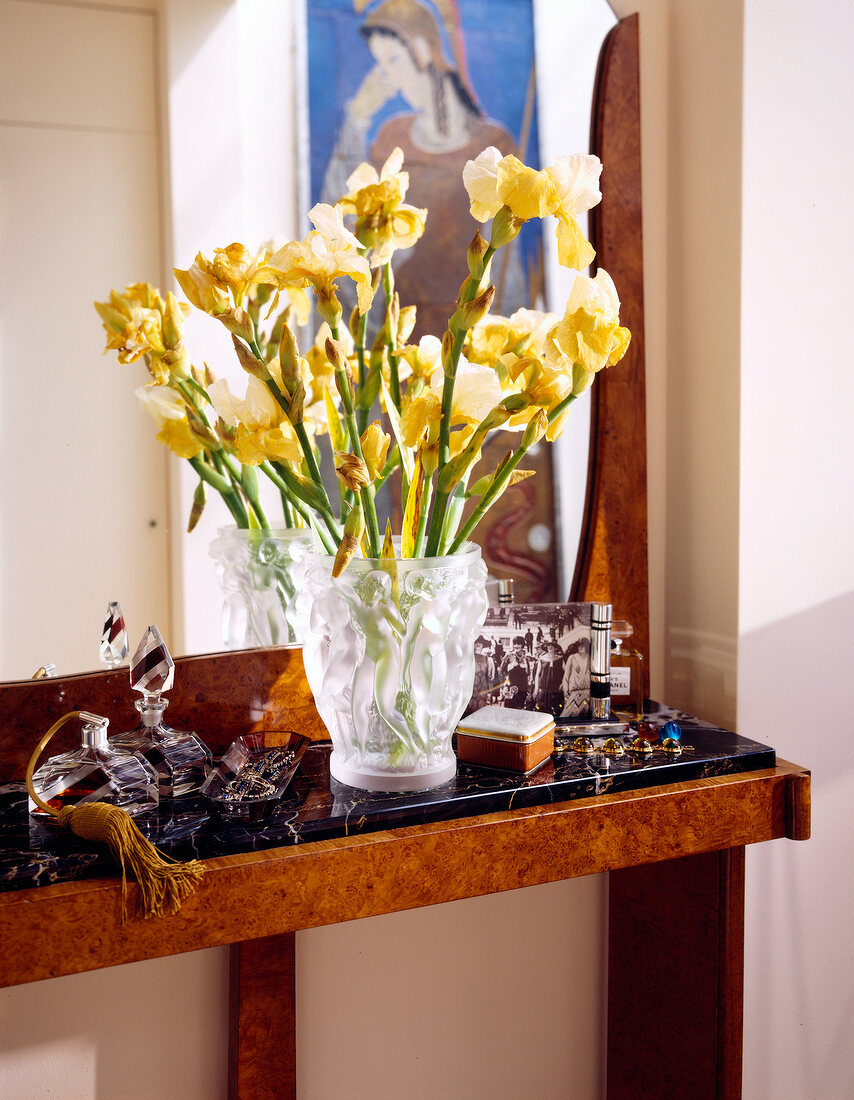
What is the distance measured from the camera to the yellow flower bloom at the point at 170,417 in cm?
130

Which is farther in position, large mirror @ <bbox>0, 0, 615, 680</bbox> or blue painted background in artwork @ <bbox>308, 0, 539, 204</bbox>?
blue painted background in artwork @ <bbox>308, 0, 539, 204</bbox>

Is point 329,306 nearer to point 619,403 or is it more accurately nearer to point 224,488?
point 224,488

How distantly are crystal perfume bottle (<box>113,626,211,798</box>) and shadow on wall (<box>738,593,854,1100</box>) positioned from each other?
925 mm

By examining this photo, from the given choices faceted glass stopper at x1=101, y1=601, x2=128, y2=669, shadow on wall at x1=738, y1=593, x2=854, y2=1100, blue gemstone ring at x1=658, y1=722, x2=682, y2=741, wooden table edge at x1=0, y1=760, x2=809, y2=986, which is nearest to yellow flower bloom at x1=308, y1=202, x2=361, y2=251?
faceted glass stopper at x1=101, y1=601, x2=128, y2=669

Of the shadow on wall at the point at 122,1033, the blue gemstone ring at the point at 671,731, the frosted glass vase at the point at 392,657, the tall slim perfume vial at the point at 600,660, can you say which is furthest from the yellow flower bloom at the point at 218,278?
the shadow on wall at the point at 122,1033

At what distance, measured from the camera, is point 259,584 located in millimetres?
1390

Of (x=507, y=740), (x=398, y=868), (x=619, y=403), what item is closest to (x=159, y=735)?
(x=398, y=868)

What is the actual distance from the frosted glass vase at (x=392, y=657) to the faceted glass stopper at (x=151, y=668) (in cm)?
18

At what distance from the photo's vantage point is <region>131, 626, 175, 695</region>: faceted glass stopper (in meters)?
1.17

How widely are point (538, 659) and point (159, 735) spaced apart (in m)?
0.59

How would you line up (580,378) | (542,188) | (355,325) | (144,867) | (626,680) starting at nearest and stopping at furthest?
(144,867), (542,188), (580,378), (355,325), (626,680)

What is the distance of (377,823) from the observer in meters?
1.10

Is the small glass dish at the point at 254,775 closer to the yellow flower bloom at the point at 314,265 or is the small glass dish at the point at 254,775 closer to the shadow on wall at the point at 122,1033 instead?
the shadow on wall at the point at 122,1033

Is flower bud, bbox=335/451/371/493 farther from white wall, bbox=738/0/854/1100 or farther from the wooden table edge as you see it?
white wall, bbox=738/0/854/1100
